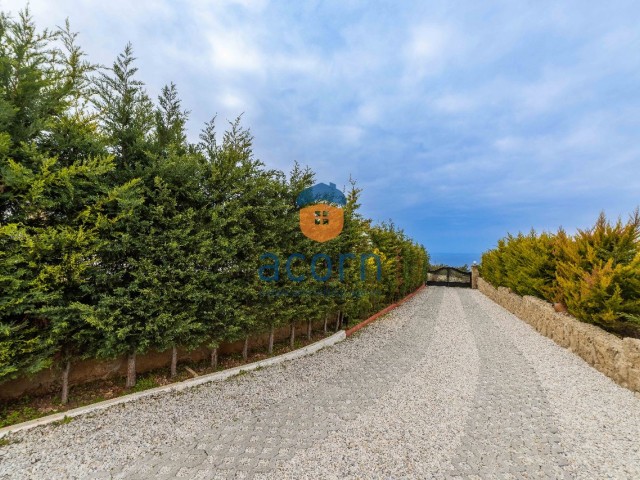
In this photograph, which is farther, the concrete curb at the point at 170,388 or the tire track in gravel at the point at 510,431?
the concrete curb at the point at 170,388

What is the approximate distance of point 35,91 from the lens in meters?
3.05

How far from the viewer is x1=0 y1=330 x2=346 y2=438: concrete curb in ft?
9.73

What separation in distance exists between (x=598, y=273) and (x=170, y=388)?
8.74 metres

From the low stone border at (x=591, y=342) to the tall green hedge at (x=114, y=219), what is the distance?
19.5ft

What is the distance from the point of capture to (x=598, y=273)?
612 cm

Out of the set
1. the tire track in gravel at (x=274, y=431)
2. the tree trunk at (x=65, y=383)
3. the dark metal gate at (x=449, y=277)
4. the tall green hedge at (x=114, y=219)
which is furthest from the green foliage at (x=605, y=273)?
the dark metal gate at (x=449, y=277)

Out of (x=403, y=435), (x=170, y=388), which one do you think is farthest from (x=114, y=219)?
(x=403, y=435)

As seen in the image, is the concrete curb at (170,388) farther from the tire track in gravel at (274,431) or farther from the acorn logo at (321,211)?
the acorn logo at (321,211)

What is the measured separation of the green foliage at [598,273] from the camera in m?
5.80

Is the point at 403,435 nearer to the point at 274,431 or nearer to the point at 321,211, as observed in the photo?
the point at 274,431

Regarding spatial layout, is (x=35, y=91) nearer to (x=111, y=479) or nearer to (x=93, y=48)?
(x=93, y=48)

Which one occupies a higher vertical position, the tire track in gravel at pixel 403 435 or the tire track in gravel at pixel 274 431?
the tire track in gravel at pixel 403 435

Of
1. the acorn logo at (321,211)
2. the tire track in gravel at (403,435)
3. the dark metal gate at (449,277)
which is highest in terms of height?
the acorn logo at (321,211)

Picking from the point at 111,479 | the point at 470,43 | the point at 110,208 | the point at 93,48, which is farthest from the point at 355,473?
the point at 470,43
